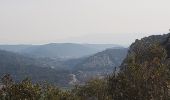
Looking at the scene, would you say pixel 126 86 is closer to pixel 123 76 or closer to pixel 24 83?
pixel 123 76

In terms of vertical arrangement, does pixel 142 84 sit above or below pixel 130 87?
above

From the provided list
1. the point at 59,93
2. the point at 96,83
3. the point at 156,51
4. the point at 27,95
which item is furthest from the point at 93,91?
the point at 27,95

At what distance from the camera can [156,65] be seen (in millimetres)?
103750

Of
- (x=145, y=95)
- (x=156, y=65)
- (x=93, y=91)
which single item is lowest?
(x=93, y=91)

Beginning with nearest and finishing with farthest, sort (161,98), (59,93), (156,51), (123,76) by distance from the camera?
(161,98), (123,76), (59,93), (156,51)

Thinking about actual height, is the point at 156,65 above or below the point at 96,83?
above

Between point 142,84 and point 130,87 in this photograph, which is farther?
point 130,87

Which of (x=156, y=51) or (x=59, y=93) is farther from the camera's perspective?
(x=156, y=51)

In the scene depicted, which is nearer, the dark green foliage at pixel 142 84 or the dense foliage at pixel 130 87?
the dense foliage at pixel 130 87

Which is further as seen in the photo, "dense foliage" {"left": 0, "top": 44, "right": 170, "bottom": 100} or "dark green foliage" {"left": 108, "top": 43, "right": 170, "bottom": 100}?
"dark green foliage" {"left": 108, "top": 43, "right": 170, "bottom": 100}

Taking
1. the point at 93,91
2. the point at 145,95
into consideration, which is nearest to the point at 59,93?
the point at 145,95

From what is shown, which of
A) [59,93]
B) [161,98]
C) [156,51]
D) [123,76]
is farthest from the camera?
[156,51]

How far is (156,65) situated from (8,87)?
44449 millimetres

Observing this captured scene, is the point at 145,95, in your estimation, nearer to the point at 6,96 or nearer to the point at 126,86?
the point at 126,86
